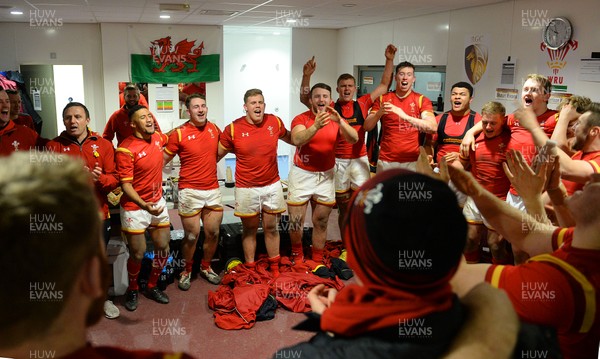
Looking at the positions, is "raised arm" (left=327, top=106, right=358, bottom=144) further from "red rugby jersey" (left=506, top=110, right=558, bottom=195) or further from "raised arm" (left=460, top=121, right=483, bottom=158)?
"red rugby jersey" (left=506, top=110, right=558, bottom=195)

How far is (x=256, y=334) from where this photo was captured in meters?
3.29

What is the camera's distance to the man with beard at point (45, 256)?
683 mm

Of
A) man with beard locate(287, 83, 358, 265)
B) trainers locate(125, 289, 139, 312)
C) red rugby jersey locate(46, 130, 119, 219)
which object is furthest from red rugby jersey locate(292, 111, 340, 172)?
trainers locate(125, 289, 139, 312)

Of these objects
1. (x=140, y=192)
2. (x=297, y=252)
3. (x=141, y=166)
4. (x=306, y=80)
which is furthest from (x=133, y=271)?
(x=306, y=80)

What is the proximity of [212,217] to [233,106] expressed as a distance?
572 cm

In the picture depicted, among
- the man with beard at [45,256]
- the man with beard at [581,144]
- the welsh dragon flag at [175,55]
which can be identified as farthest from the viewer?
the welsh dragon flag at [175,55]

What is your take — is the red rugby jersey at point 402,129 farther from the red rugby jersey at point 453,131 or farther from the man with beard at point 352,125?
the red rugby jersey at point 453,131

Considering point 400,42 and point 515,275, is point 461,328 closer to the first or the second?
point 515,275

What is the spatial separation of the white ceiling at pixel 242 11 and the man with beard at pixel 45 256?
4440 mm

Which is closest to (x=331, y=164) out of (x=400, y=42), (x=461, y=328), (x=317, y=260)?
(x=317, y=260)

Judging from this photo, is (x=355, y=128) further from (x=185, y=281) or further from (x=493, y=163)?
(x=185, y=281)

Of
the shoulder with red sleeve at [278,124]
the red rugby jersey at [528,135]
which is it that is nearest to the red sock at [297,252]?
the shoulder with red sleeve at [278,124]

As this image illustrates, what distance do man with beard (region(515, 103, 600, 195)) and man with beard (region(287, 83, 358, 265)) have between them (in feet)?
6.26

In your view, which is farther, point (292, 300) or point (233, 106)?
point (233, 106)
